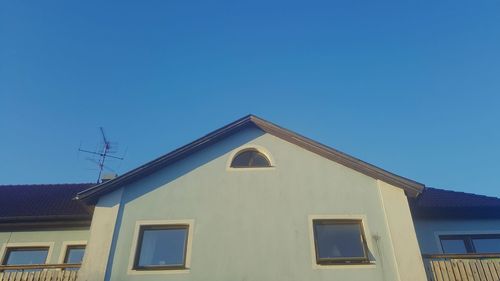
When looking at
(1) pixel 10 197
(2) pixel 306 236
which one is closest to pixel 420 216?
(2) pixel 306 236

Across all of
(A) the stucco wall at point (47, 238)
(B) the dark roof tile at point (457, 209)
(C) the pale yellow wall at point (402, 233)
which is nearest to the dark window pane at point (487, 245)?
(B) the dark roof tile at point (457, 209)

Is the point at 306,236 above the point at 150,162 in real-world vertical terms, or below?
below

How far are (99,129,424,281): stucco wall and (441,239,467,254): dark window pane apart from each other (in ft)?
8.48

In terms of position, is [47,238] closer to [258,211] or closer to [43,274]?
[43,274]

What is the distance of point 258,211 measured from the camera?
1276 centimetres

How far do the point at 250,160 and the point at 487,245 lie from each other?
331 inches

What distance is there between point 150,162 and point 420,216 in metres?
9.34

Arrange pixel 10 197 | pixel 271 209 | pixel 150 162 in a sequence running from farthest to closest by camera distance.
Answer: pixel 10 197 < pixel 150 162 < pixel 271 209

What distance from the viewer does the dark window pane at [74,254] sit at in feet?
45.8

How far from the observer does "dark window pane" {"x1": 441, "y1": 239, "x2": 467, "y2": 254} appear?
13.9 metres

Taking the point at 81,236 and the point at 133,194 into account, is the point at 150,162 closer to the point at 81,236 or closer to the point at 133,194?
the point at 133,194

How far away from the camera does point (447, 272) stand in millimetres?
11586

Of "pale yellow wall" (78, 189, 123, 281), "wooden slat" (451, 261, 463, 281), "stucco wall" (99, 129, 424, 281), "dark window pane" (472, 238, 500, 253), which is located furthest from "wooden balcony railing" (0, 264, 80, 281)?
"dark window pane" (472, 238, 500, 253)

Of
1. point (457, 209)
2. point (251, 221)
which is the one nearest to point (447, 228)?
point (457, 209)
